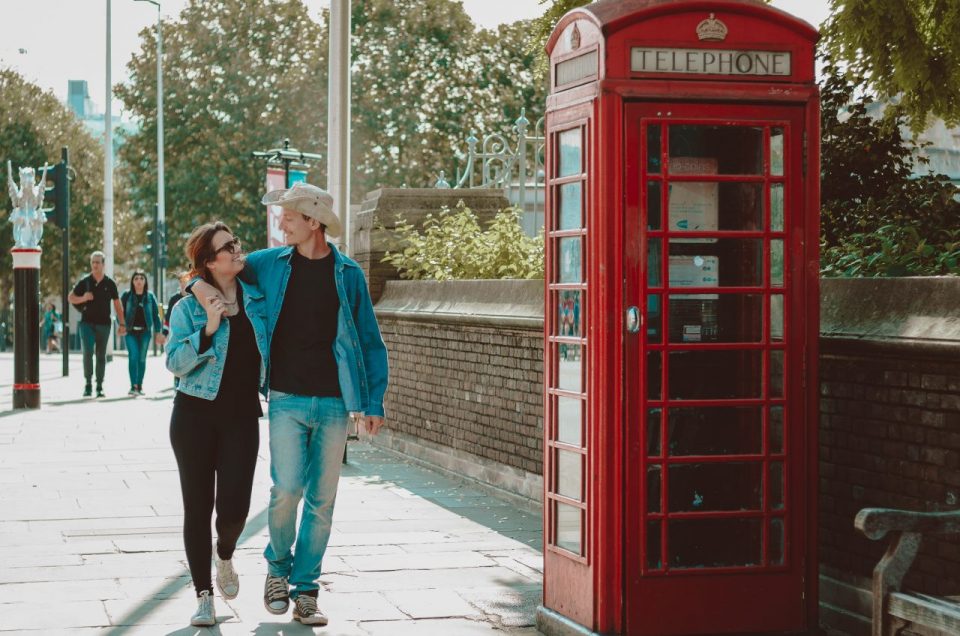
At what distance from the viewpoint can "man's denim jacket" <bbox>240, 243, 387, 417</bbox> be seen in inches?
248

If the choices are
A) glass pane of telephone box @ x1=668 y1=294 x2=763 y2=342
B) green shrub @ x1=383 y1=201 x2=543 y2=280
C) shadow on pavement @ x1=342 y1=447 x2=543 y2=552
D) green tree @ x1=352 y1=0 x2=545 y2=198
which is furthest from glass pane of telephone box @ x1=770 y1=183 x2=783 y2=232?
green tree @ x1=352 y1=0 x2=545 y2=198

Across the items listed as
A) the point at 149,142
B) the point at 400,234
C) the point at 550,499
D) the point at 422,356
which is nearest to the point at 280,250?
the point at 550,499

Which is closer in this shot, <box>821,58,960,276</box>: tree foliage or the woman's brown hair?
the woman's brown hair

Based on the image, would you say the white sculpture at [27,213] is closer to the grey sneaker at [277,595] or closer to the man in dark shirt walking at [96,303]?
the man in dark shirt walking at [96,303]

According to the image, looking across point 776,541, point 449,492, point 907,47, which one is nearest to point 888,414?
point 776,541

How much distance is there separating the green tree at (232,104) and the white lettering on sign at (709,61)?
43.4m

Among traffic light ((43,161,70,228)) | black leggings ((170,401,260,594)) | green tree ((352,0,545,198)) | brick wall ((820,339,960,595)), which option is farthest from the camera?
green tree ((352,0,545,198))

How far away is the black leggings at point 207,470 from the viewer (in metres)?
6.25

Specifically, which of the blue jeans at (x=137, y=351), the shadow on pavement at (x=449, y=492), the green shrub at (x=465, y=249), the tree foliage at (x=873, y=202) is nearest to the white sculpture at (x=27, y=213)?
the blue jeans at (x=137, y=351)

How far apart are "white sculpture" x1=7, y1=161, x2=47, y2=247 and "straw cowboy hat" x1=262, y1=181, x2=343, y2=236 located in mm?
12002

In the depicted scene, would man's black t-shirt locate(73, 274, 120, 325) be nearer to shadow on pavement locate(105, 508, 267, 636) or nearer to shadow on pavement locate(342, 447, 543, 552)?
shadow on pavement locate(342, 447, 543, 552)

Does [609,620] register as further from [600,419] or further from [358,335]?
[358,335]

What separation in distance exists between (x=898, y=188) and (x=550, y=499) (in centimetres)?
488

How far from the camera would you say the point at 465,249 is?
13.4 meters
